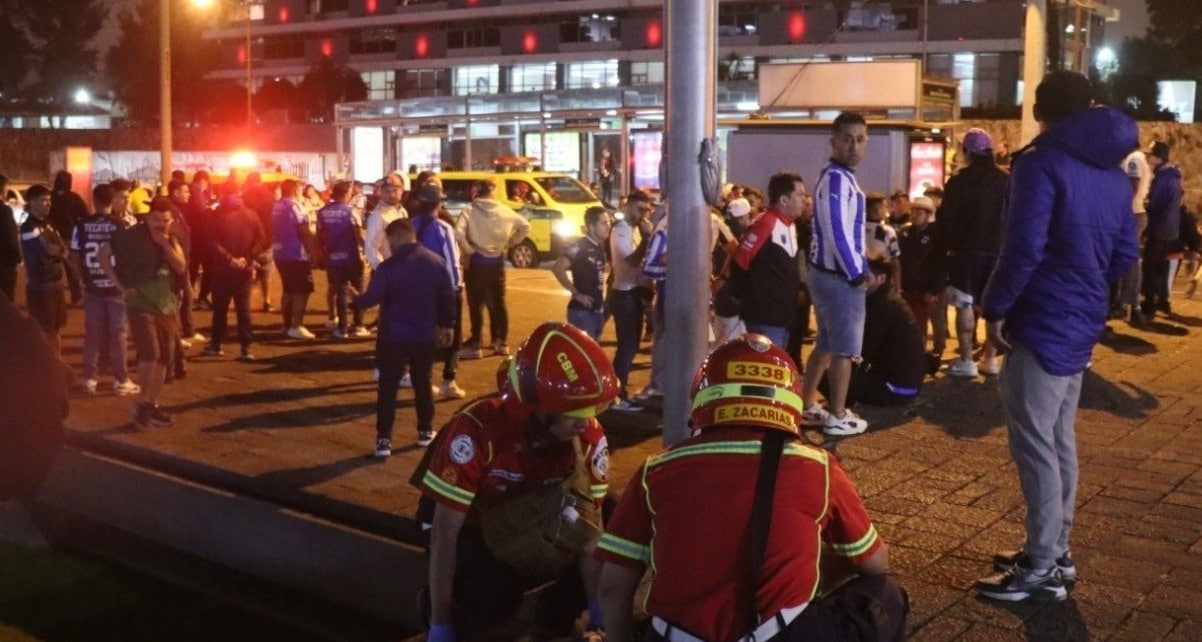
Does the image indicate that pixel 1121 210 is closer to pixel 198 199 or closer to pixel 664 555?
pixel 664 555

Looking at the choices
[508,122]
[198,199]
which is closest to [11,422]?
[198,199]

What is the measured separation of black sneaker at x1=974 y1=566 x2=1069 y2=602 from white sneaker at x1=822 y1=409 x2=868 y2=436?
10.1 feet

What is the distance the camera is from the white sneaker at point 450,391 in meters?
10.8

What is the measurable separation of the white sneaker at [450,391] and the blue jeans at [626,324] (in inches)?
60.3

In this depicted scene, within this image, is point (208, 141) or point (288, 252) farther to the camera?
point (208, 141)

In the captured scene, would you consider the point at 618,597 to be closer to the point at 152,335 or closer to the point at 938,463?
the point at 938,463

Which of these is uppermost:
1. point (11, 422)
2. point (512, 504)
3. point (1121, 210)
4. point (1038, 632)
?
point (1121, 210)

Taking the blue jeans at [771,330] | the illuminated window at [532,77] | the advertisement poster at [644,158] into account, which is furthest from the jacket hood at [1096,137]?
the illuminated window at [532,77]

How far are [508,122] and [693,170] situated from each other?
→ 2771cm

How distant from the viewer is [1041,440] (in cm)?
521

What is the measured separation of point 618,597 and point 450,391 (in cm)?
762

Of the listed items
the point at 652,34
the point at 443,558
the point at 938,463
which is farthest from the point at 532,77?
the point at 443,558

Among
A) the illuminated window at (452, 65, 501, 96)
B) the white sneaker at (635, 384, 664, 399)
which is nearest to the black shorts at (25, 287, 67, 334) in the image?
the white sneaker at (635, 384, 664, 399)

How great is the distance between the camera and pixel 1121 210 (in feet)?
17.2
